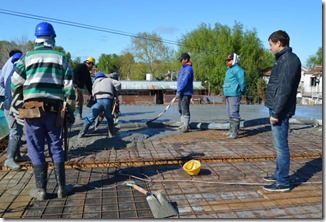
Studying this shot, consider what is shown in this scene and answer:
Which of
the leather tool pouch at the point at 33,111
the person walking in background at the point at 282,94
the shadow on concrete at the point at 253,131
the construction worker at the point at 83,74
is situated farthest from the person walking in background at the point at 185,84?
the leather tool pouch at the point at 33,111

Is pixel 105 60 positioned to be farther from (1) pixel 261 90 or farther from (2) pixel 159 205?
(2) pixel 159 205

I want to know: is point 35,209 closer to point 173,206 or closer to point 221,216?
point 173,206

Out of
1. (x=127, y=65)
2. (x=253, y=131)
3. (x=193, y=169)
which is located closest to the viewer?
(x=193, y=169)

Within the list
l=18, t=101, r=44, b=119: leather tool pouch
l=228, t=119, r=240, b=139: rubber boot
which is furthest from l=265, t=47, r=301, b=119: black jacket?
l=228, t=119, r=240, b=139: rubber boot

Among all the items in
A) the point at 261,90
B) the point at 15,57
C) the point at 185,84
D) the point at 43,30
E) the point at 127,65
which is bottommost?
the point at 261,90

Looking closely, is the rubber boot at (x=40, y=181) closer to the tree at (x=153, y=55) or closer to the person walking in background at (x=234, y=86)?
the person walking in background at (x=234, y=86)

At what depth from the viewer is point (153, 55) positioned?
6006 centimetres

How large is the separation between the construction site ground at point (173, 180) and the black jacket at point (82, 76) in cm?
129

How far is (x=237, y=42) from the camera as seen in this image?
43844 mm

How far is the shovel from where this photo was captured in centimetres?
292

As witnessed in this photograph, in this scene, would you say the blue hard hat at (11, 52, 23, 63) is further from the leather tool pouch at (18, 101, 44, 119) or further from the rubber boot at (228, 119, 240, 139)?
the rubber boot at (228, 119, 240, 139)

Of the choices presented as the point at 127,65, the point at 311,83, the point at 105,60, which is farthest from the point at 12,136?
the point at 105,60

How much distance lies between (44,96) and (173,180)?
1.80 metres

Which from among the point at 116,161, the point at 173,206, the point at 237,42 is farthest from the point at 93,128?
the point at 237,42
